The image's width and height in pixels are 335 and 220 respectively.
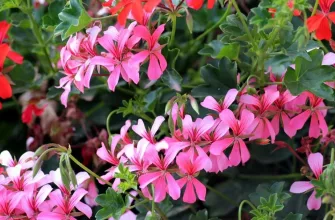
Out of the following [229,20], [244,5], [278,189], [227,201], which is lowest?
[227,201]

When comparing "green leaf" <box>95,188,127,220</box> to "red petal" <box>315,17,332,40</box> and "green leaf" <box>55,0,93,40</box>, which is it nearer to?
"green leaf" <box>55,0,93,40</box>

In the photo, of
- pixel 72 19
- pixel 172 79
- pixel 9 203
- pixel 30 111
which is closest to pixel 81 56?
pixel 72 19

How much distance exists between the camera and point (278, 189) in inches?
43.9

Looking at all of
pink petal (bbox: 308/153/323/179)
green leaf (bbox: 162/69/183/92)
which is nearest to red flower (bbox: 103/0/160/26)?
green leaf (bbox: 162/69/183/92)

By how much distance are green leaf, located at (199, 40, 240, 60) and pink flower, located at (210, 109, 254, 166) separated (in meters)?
0.16

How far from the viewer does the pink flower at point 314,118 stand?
1101mm

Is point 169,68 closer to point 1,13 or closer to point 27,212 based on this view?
point 27,212

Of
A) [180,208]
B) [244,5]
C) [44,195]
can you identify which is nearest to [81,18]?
[44,195]

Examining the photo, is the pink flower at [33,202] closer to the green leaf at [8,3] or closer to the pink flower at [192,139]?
the pink flower at [192,139]

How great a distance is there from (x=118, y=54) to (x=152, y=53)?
56 millimetres

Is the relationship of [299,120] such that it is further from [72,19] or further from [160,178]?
[72,19]

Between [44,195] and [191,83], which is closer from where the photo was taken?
[44,195]

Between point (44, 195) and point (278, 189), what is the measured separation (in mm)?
390

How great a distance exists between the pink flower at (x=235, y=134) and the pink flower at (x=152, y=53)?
13 cm
